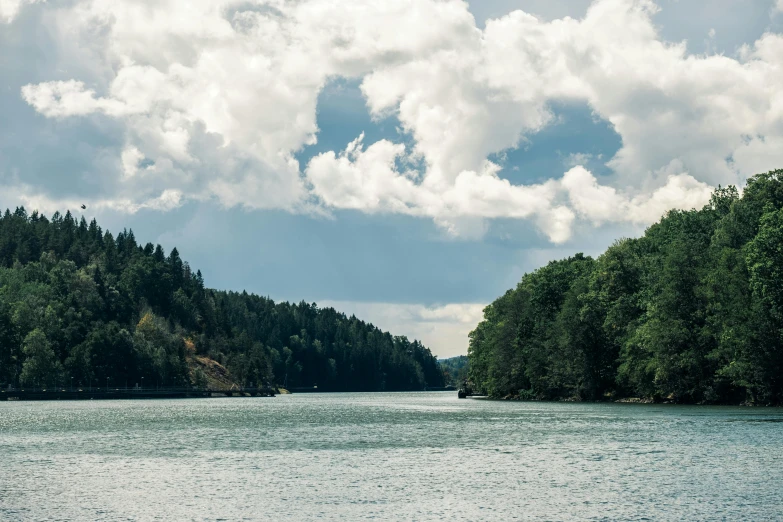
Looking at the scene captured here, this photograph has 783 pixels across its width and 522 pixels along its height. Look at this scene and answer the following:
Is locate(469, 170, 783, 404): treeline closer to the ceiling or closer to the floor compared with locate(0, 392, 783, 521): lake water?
closer to the ceiling

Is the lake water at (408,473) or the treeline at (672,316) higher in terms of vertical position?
the treeline at (672,316)

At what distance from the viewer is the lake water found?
36.7 m

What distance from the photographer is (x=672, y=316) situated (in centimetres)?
11506

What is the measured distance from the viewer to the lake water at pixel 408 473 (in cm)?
3672

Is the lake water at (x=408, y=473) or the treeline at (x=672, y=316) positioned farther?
the treeline at (x=672, y=316)

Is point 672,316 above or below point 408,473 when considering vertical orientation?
above

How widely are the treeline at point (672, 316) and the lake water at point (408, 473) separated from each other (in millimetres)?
21184

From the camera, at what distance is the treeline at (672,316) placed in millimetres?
102312

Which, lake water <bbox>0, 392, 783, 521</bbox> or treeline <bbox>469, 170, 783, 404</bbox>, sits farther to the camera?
treeline <bbox>469, 170, 783, 404</bbox>

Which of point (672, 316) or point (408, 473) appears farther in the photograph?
point (672, 316)

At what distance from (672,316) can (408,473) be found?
7412cm

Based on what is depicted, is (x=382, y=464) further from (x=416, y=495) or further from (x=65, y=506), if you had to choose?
(x=65, y=506)

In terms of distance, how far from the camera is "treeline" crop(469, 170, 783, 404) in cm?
10231

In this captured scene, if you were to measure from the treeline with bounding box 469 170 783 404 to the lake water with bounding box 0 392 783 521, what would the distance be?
21184mm
